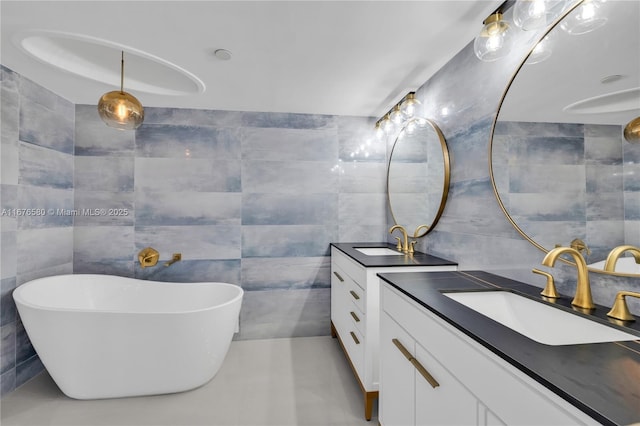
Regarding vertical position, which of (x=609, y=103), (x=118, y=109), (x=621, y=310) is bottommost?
(x=621, y=310)

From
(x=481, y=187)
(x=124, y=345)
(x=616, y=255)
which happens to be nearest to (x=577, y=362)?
(x=616, y=255)

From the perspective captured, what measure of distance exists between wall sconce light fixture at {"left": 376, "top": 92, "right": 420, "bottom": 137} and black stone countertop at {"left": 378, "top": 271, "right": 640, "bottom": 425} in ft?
5.39

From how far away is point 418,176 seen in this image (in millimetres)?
2398

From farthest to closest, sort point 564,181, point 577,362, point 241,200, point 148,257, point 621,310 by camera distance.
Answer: point 241,200 < point 148,257 < point 564,181 < point 621,310 < point 577,362

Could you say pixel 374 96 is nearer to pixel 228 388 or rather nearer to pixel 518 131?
pixel 518 131

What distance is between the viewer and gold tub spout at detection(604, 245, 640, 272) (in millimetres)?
959

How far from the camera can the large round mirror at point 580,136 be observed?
983 mm

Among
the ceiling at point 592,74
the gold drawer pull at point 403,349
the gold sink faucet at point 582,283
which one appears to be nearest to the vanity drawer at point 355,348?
the gold drawer pull at point 403,349

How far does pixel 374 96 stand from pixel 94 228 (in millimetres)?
2798

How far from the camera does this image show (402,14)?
1.52 meters

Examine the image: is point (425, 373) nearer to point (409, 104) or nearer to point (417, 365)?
point (417, 365)

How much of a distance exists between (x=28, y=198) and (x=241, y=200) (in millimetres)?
1589

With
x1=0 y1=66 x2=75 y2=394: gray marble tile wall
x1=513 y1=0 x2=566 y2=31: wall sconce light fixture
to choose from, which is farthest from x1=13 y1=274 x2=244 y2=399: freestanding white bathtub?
x1=513 y1=0 x2=566 y2=31: wall sconce light fixture

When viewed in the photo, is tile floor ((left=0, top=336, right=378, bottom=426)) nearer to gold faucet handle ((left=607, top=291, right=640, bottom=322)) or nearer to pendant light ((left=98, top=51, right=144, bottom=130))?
gold faucet handle ((left=607, top=291, right=640, bottom=322))
